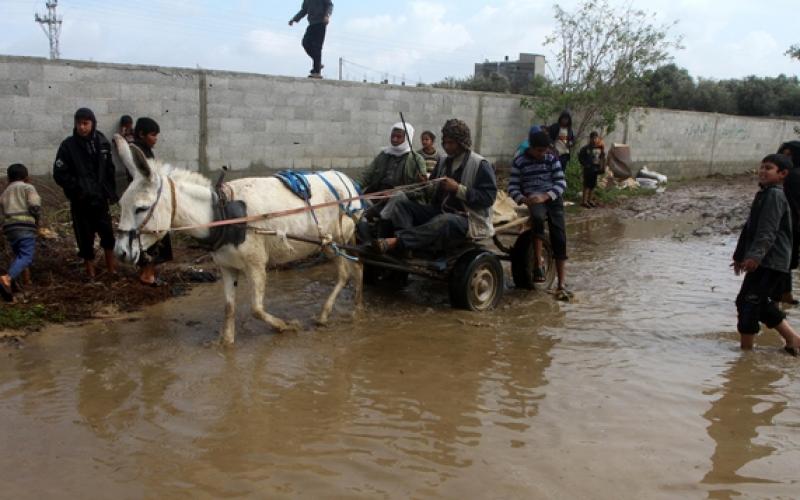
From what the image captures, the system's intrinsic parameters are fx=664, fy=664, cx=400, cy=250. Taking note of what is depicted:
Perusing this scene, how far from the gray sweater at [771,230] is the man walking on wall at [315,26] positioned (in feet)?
28.7

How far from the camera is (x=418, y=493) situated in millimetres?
3443

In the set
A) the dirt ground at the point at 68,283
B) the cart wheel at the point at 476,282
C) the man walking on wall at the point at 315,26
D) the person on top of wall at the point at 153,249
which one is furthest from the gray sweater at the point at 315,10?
the cart wheel at the point at 476,282

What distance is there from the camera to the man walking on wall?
1245 centimetres

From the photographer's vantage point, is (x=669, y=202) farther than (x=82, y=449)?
Yes

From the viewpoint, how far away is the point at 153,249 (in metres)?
6.64

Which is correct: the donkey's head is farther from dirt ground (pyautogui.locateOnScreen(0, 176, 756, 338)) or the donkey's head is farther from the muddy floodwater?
dirt ground (pyautogui.locateOnScreen(0, 176, 756, 338))

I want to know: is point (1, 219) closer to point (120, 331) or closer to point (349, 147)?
point (120, 331)

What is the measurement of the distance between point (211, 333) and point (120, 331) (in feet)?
2.61

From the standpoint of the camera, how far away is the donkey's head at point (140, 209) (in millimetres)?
4977

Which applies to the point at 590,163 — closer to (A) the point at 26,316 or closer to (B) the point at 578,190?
(B) the point at 578,190

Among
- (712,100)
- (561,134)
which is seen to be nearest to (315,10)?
(561,134)

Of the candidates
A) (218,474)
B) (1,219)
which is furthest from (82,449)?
(1,219)

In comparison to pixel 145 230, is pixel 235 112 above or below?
above

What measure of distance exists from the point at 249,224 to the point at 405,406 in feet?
6.95
